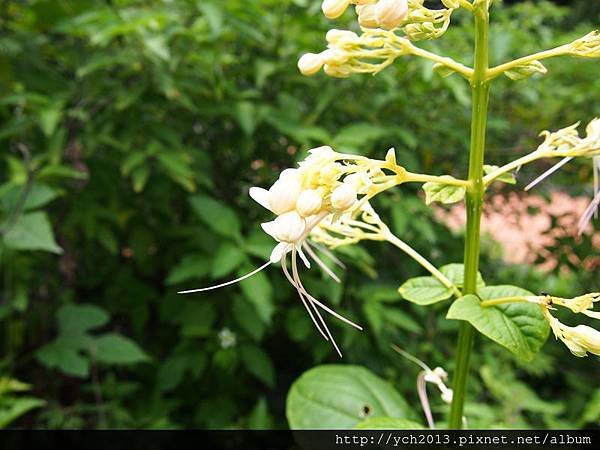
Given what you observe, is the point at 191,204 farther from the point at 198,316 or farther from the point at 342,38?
the point at 342,38

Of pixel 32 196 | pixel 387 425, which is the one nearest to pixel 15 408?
pixel 32 196

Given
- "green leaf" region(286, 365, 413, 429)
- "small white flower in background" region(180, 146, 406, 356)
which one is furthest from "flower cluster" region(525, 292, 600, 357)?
"green leaf" region(286, 365, 413, 429)

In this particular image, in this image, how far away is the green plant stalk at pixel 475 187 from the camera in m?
0.43

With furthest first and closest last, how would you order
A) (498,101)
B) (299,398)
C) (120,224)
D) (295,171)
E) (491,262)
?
(491,262) < (498,101) < (120,224) < (299,398) < (295,171)

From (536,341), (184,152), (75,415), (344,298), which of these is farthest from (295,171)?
(75,415)

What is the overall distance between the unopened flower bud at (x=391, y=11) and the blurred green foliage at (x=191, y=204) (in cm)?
64

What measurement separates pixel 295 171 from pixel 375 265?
90cm

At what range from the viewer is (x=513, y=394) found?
123 cm

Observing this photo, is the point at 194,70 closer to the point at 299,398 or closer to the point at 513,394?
the point at 299,398

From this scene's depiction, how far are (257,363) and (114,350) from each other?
0.25 m

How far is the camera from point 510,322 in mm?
462

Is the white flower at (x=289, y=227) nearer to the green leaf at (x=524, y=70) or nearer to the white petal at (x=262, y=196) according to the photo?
the white petal at (x=262, y=196)

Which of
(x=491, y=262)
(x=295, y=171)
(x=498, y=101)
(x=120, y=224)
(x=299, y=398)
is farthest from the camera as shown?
(x=491, y=262)

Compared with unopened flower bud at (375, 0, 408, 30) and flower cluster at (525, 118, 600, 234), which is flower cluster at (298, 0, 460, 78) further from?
flower cluster at (525, 118, 600, 234)
